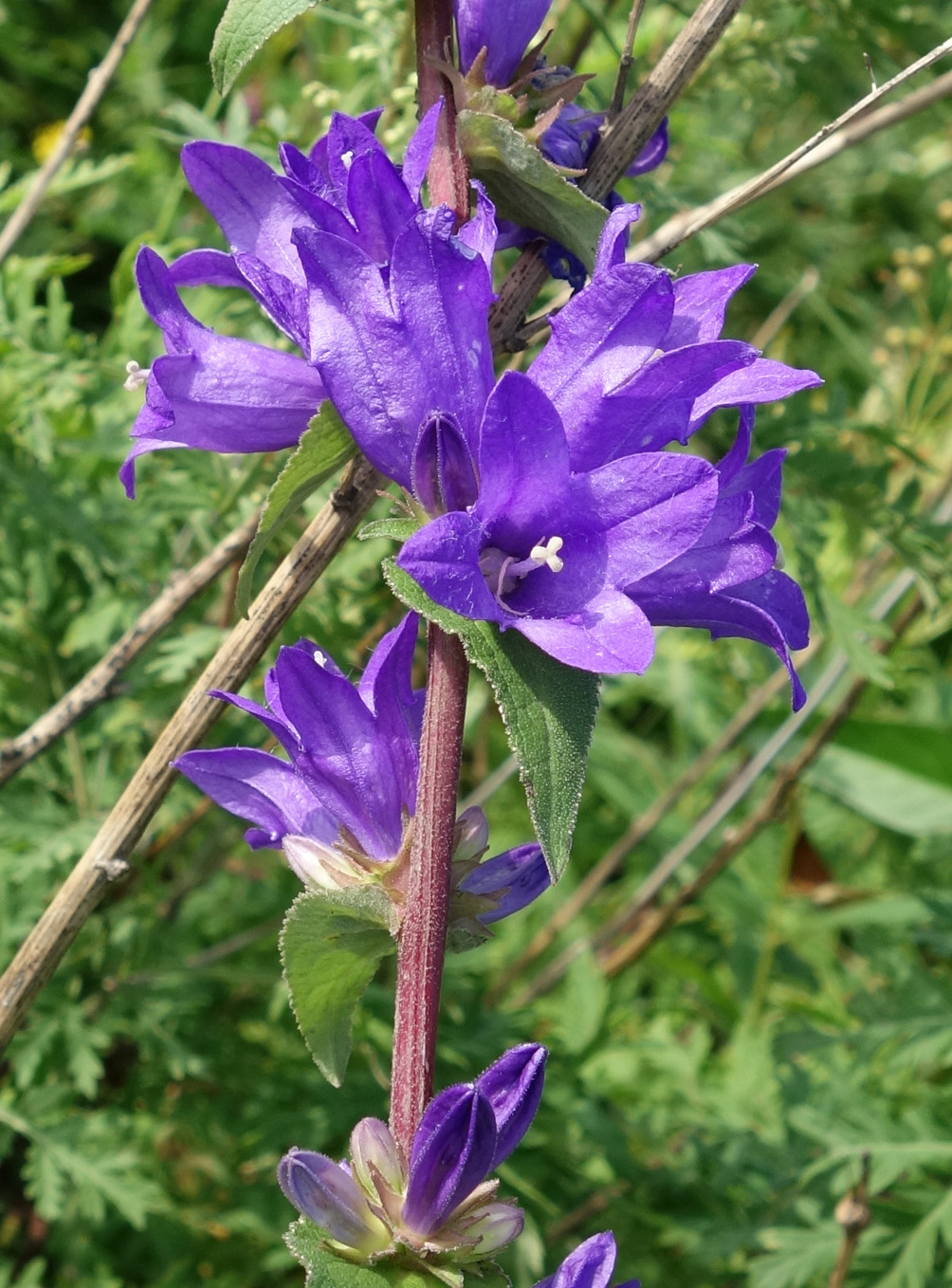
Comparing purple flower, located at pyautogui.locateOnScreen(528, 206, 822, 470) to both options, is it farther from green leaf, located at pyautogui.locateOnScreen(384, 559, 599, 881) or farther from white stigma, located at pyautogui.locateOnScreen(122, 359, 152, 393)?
white stigma, located at pyautogui.locateOnScreen(122, 359, 152, 393)

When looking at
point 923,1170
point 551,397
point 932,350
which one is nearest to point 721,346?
point 551,397

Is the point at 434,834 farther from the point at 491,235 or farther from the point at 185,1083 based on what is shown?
the point at 185,1083

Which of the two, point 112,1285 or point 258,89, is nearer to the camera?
point 112,1285

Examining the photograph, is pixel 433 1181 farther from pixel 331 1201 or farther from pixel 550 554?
pixel 550 554

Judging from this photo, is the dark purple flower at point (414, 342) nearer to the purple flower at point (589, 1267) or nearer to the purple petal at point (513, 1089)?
the purple petal at point (513, 1089)

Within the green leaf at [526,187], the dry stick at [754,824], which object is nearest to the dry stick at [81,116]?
the green leaf at [526,187]

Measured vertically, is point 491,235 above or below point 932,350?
above
